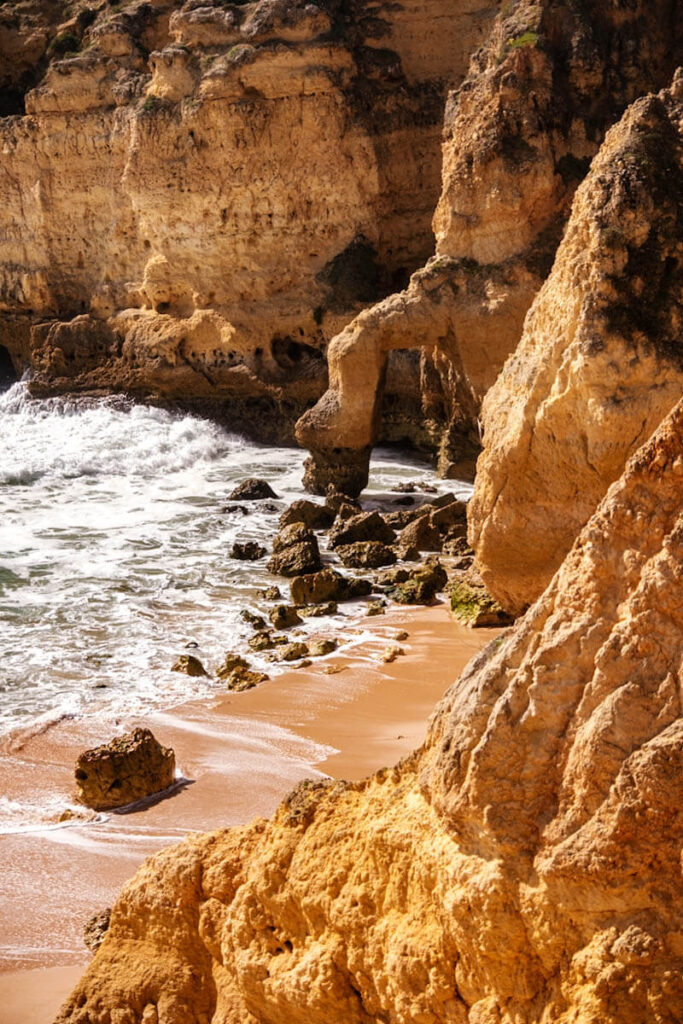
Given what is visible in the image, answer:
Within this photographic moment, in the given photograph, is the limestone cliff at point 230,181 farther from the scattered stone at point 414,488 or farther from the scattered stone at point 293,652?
the scattered stone at point 293,652

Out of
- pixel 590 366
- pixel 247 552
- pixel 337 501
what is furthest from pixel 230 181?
pixel 590 366

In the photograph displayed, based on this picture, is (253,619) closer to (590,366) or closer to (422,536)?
(422,536)

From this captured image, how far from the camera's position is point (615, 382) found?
7098mm

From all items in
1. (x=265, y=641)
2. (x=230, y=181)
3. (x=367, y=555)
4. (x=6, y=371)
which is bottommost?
(x=265, y=641)

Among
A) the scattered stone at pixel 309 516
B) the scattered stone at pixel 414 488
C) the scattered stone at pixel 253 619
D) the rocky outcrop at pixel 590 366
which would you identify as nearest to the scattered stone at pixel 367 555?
the scattered stone at pixel 309 516

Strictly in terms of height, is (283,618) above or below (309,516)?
below

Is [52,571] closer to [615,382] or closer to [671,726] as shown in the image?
[615,382]

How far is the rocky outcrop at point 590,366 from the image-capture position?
711 centimetres

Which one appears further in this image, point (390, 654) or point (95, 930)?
point (390, 654)

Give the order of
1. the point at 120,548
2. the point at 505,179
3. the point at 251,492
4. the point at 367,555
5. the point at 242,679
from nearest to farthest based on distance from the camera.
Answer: the point at 242,679 < the point at 367,555 < the point at 505,179 < the point at 120,548 < the point at 251,492

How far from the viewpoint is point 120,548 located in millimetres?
15648

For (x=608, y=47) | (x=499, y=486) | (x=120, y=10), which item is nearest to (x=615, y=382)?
(x=499, y=486)

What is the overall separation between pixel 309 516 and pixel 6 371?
49.9ft

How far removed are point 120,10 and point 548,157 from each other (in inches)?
597
